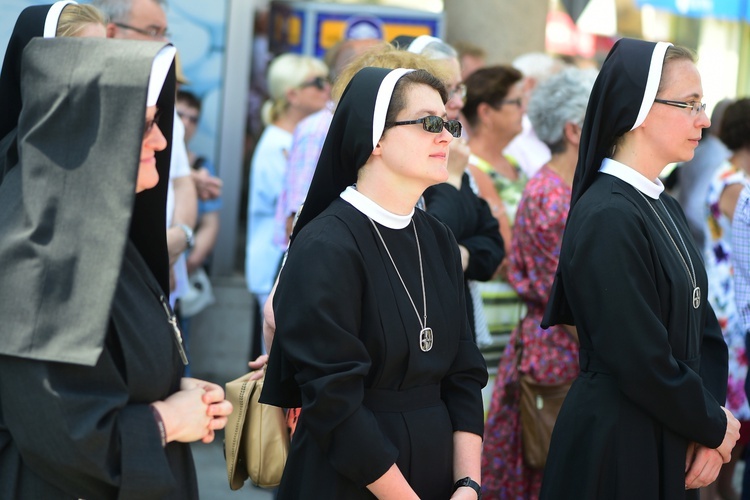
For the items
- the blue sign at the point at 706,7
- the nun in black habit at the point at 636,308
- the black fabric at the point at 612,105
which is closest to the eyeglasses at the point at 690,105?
the nun in black habit at the point at 636,308

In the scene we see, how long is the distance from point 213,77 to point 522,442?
374 cm

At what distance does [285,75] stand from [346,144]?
13.8 feet

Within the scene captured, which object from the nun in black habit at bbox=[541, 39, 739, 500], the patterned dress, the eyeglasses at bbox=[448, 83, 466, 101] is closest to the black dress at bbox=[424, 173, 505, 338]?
the patterned dress

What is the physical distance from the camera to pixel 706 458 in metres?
3.81

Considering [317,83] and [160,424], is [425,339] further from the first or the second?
[317,83]

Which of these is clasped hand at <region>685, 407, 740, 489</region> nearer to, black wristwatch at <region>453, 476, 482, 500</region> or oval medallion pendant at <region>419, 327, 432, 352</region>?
black wristwatch at <region>453, 476, 482, 500</region>

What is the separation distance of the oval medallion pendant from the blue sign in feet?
23.9

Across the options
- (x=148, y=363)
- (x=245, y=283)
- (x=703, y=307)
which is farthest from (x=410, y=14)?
(x=148, y=363)

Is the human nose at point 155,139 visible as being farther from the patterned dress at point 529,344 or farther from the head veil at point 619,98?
the patterned dress at point 529,344

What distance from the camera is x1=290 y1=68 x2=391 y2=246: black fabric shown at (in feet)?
11.4

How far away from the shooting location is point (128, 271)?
2834 millimetres

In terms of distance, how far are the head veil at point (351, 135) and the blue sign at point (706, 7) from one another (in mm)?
7002

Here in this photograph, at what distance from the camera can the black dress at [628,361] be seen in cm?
362

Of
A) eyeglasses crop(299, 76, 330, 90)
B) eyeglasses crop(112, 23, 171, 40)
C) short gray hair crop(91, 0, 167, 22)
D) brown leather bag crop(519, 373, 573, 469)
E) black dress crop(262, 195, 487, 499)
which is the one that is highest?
short gray hair crop(91, 0, 167, 22)
